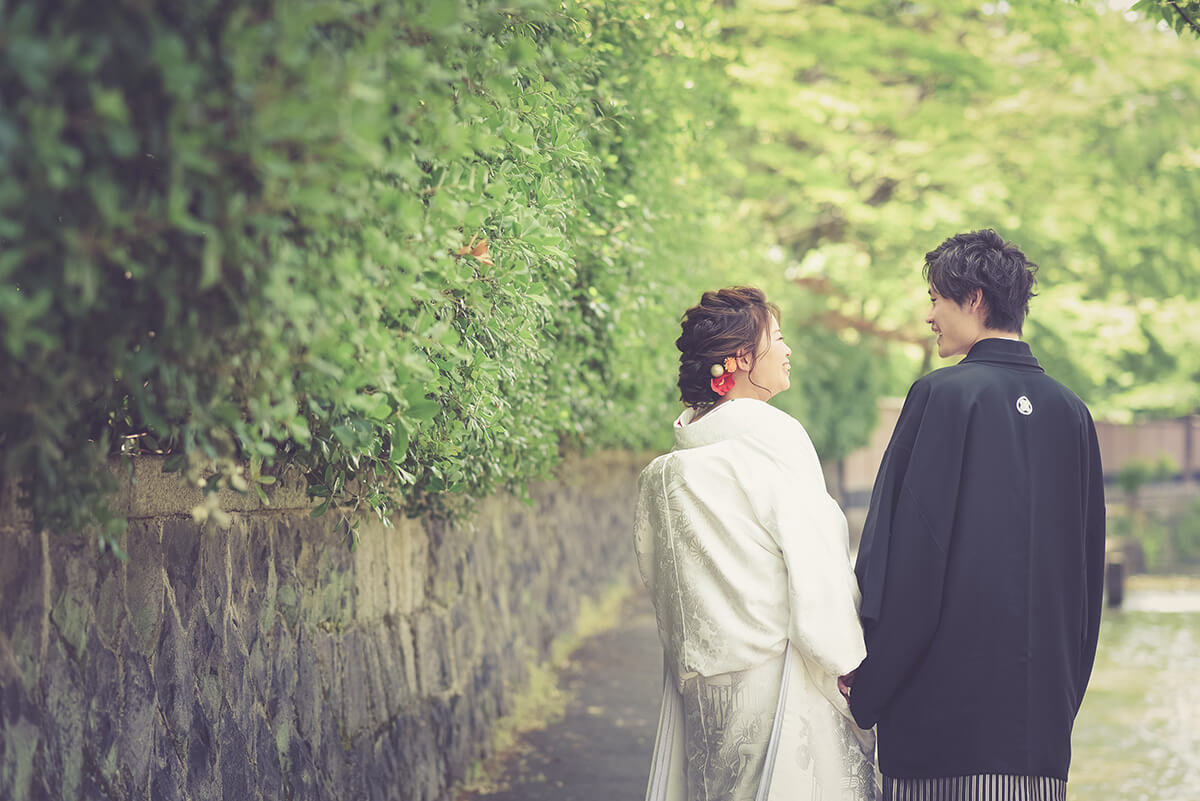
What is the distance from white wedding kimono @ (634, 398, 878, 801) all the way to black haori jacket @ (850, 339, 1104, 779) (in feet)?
0.44

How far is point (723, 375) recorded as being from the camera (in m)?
3.33

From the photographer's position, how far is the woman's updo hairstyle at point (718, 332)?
332 centimetres

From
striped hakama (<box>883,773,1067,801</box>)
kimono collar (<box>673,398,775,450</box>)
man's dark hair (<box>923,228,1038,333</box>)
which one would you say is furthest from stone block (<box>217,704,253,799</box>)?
man's dark hair (<box>923,228,1038,333</box>)

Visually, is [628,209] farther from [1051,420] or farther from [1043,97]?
[1043,97]

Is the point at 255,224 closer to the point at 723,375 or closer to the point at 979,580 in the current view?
the point at 723,375

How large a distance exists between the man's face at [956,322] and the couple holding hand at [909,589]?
0.05 m

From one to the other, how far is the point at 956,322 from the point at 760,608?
1.06 metres

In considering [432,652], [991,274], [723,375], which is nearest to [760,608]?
[723,375]

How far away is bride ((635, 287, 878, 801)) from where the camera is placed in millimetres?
2992

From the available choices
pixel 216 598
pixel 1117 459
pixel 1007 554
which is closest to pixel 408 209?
pixel 216 598

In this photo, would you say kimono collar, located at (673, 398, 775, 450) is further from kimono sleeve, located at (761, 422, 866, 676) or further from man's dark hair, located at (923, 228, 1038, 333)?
man's dark hair, located at (923, 228, 1038, 333)

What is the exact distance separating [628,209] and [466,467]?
166cm

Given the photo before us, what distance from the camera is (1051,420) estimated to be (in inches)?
123

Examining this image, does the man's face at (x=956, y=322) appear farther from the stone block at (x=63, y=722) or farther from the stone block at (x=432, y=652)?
the stone block at (x=432, y=652)
